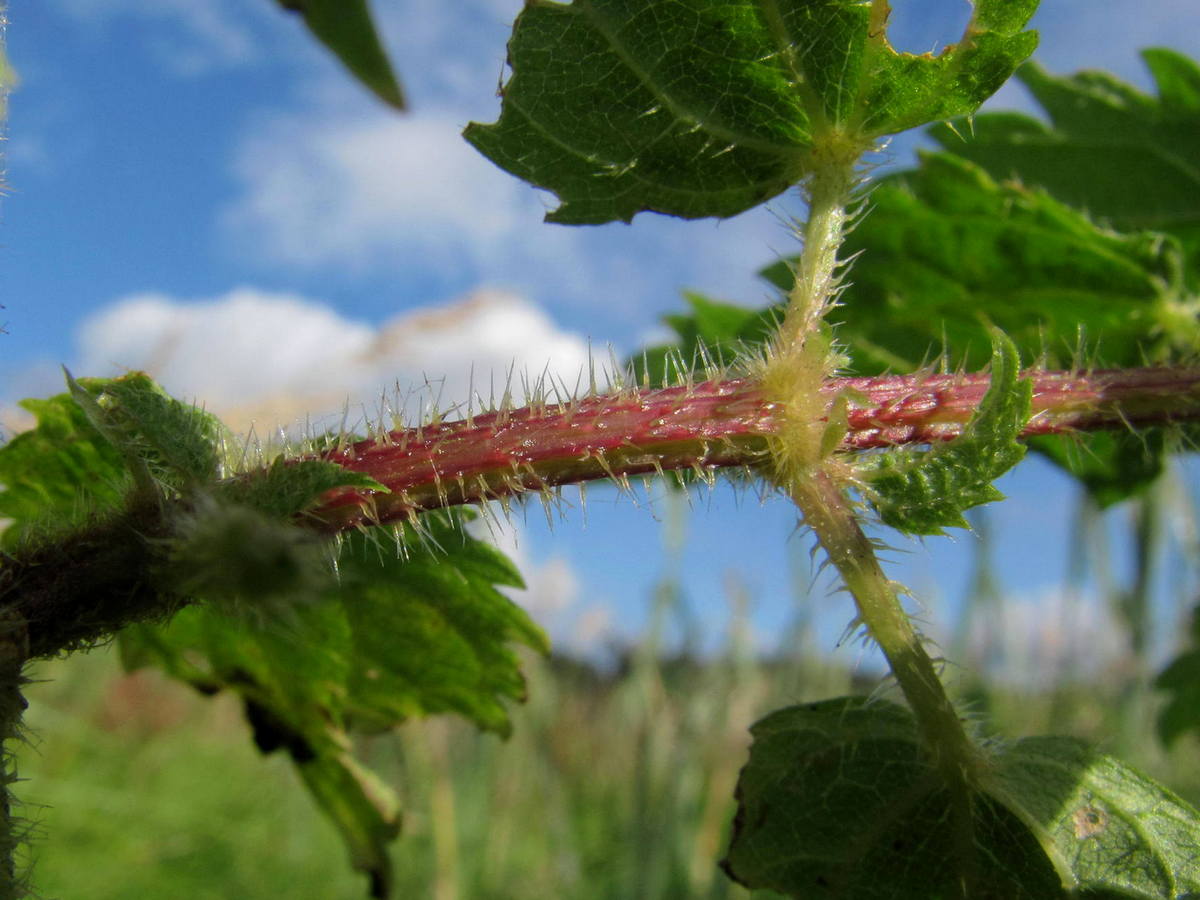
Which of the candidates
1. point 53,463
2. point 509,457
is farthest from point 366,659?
point 509,457

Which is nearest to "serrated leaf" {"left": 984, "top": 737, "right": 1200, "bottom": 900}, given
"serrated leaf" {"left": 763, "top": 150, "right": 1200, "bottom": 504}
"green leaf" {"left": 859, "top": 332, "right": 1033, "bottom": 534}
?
"green leaf" {"left": 859, "top": 332, "right": 1033, "bottom": 534}

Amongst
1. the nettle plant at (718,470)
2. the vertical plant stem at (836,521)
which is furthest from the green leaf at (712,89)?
the vertical plant stem at (836,521)

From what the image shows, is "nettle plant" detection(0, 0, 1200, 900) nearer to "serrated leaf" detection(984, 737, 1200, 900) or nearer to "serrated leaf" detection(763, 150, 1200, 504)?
"serrated leaf" detection(984, 737, 1200, 900)

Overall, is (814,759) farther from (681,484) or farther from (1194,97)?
(1194,97)

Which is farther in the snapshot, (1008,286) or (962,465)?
(1008,286)

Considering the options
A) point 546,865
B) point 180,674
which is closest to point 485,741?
point 546,865

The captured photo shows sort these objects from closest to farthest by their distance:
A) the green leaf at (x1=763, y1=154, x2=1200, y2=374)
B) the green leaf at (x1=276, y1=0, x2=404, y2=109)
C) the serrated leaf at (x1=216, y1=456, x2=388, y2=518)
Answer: the green leaf at (x1=276, y1=0, x2=404, y2=109), the serrated leaf at (x1=216, y1=456, x2=388, y2=518), the green leaf at (x1=763, y1=154, x2=1200, y2=374)

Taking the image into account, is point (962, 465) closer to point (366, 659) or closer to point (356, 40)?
point (356, 40)
